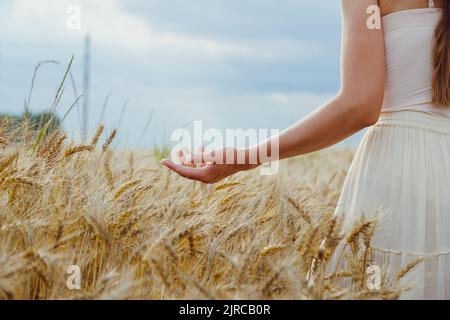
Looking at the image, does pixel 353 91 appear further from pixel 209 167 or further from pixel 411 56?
pixel 209 167

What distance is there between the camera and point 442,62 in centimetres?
159

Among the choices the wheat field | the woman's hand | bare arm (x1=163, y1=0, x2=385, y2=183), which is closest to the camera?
the wheat field

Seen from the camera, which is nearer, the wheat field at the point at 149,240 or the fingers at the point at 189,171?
the wheat field at the point at 149,240

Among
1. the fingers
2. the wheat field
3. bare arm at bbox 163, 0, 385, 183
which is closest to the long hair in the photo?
bare arm at bbox 163, 0, 385, 183

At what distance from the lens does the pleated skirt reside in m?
1.61

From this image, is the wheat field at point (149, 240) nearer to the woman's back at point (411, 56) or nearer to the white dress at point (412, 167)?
the white dress at point (412, 167)

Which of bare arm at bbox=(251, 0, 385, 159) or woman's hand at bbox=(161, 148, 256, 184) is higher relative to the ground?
bare arm at bbox=(251, 0, 385, 159)

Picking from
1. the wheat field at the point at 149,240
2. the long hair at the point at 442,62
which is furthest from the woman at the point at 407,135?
the wheat field at the point at 149,240

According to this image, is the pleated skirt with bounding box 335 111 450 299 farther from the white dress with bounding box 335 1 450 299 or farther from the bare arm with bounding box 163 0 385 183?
the bare arm with bounding box 163 0 385 183

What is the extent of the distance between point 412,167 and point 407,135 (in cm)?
9

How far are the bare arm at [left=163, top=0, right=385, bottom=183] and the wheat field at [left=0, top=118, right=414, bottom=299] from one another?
19 centimetres

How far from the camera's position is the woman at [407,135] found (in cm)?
159
